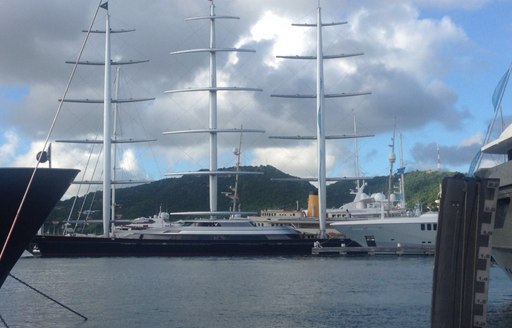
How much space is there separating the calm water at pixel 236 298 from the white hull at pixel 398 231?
26917 mm

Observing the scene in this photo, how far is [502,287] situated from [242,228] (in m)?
47.8

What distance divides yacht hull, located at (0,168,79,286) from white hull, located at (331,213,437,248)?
59600 mm

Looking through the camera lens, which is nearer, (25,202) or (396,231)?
(25,202)

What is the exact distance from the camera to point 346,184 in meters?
162

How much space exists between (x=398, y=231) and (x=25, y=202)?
63.0 meters

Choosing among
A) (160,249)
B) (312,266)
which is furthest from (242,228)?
(312,266)

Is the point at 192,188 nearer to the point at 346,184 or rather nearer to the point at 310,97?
the point at 346,184

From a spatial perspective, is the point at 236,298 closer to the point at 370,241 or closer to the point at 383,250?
the point at 383,250

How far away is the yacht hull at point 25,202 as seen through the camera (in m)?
20.2

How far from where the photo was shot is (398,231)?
8038 cm

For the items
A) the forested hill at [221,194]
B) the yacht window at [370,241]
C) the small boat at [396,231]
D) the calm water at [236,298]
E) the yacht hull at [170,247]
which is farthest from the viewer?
the forested hill at [221,194]

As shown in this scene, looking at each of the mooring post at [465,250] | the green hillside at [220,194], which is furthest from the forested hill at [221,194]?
the mooring post at [465,250]

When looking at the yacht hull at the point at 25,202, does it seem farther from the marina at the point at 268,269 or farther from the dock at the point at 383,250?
the dock at the point at 383,250

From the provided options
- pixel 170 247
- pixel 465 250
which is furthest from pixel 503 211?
pixel 170 247
